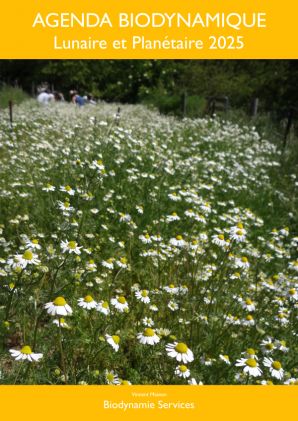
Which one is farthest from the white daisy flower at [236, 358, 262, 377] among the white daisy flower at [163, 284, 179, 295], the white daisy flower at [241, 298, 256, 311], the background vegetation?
the background vegetation

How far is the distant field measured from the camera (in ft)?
7.91

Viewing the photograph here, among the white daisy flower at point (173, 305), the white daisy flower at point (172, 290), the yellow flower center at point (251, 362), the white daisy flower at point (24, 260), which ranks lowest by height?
the yellow flower center at point (251, 362)

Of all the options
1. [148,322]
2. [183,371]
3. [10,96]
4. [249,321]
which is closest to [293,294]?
[249,321]

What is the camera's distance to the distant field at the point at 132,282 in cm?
241

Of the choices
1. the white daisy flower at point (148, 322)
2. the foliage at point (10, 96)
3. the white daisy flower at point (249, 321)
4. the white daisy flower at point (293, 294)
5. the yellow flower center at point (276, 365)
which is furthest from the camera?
the foliage at point (10, 96)

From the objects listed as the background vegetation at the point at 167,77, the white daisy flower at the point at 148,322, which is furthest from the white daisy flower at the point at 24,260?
the background vegetation at the point at 167,77

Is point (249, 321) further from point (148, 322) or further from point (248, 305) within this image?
point (148, 322)

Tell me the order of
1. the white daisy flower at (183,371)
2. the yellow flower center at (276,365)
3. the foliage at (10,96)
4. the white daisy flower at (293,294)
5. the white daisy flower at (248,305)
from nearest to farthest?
1. the white daisy flower at (183,371)
2. the yellow flower center at (276,365)
3. the white daisy flower at (248,305)
4. the white daisy flower at (293,294)
5. the foliage at (10,96)

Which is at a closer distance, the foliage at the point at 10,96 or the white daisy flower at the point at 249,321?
the white daisy flower at the point at 249,321

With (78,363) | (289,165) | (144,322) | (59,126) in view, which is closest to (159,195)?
(144,322)

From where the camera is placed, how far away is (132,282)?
3.57 m

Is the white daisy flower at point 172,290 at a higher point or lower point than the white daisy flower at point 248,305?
higher

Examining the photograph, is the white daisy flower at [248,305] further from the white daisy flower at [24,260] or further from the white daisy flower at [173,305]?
the white daisy flower at [24,260]
